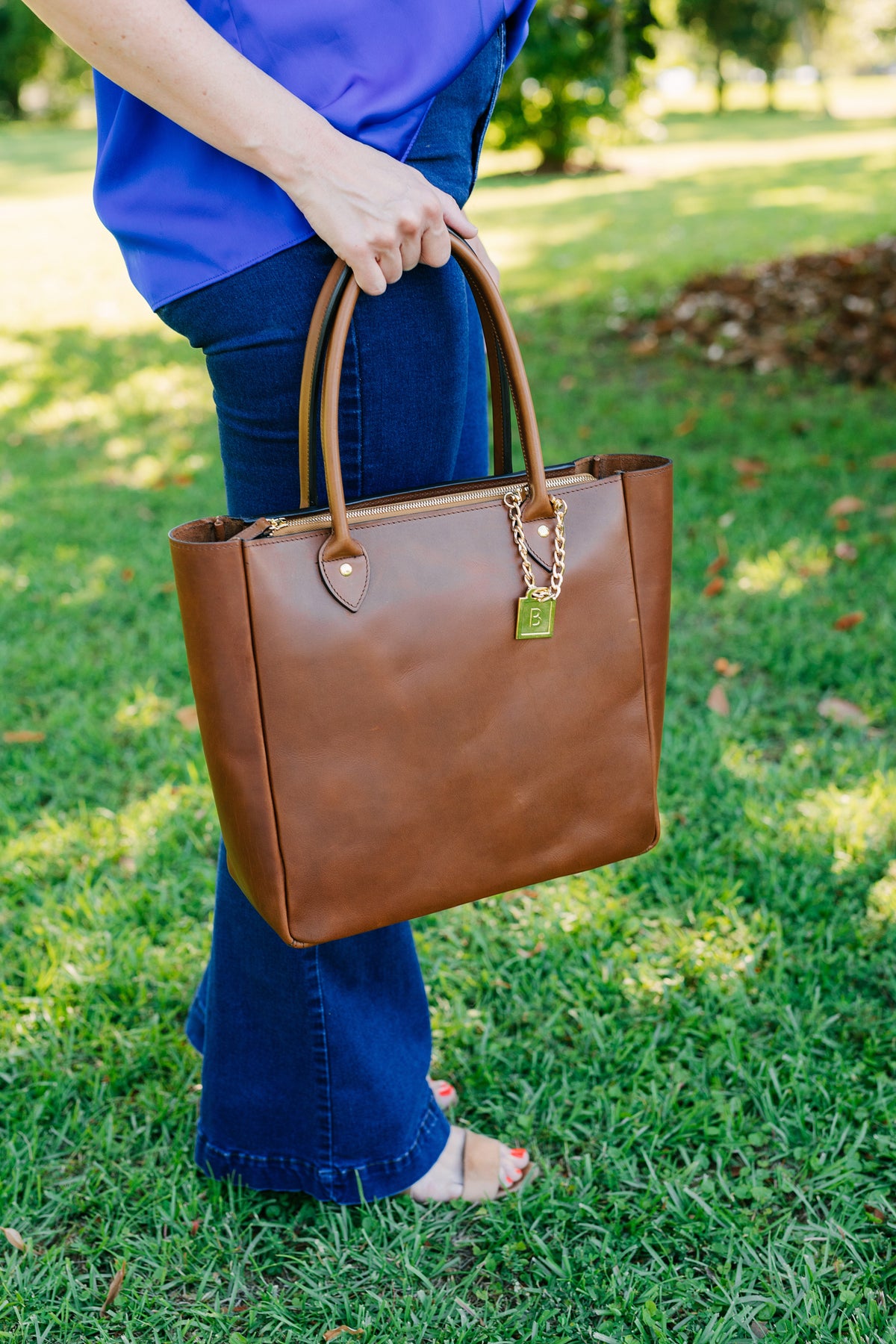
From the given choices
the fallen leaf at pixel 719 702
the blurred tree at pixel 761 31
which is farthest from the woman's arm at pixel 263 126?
the blurred tree at pixel 761 31

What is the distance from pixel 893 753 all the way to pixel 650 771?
142 cm

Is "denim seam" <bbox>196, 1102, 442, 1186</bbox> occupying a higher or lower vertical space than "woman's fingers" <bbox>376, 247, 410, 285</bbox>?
lower

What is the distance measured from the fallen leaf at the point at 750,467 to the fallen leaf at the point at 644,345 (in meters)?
1.94

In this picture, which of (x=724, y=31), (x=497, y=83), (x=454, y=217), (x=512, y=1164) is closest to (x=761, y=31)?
(x=724, y=31)

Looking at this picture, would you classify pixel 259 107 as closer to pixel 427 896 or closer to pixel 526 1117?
pixel 427 896

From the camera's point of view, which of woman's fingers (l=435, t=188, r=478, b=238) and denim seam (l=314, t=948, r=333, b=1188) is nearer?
woman's fingers (l=435, t=188, r=478, b=238)

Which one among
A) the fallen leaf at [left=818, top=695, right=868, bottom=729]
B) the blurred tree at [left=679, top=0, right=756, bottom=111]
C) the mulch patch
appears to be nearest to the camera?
the fallen leaf at [left=818, top=695, right=868, bottom=729]

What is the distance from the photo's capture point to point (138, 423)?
218 inches

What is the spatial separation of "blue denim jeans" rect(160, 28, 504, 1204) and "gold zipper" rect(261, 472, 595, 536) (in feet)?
0.34

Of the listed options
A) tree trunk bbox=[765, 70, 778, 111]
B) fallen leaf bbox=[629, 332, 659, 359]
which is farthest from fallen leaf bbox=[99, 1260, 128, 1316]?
tree trunk bbox=[765, 70, 778, 111]

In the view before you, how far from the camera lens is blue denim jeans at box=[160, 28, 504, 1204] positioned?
120cm

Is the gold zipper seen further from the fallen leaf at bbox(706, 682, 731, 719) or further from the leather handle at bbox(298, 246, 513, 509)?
the fallen leaf at bbox(706, 682, 731, 719)

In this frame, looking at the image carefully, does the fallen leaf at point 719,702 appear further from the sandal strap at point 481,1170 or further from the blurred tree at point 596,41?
the blurred tree at point 596,41

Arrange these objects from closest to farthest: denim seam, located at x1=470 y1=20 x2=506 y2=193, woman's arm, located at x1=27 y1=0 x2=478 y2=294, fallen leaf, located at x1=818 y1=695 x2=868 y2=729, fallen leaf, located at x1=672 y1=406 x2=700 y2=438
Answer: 1. woman's arm, located at x1=27 y1=0 x2=478 y2=294
2. denim seam, located at x1=470 y1=20 x2=506 y2=193
3. fallen leaf, located at x1=818 y1=695 x2=868 y2=729
4. fallen leaf, located at x1=672 y1=406 x2=700 y2=438
